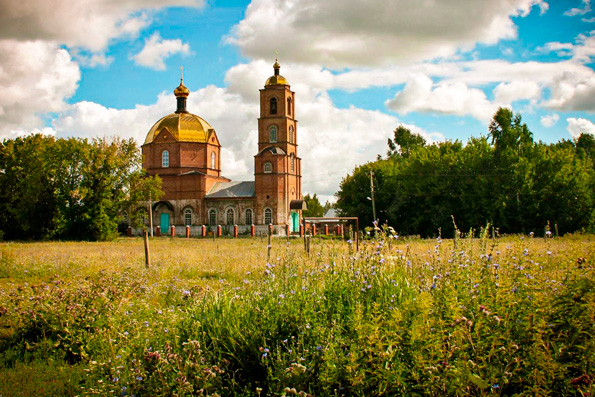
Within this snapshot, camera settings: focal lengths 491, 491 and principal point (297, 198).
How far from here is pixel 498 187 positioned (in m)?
38.8

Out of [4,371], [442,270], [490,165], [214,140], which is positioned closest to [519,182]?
[490,165]

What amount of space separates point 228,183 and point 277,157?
727 cm

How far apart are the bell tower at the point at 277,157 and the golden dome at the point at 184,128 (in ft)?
20.2

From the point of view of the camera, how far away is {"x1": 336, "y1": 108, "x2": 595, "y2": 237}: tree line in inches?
1483

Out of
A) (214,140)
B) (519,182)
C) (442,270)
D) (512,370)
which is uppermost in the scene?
(214,140)

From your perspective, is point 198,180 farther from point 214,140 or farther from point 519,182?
point 519,182

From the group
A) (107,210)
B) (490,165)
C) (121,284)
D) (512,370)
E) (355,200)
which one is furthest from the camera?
(355,200)

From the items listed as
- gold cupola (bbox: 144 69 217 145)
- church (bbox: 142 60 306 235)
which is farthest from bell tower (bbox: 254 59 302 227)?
gold cupola (bbox: 144 69 217 145)

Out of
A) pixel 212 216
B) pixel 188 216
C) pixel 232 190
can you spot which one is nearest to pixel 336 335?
pixel 212 216

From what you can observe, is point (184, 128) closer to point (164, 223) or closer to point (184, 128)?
point (184, 128)

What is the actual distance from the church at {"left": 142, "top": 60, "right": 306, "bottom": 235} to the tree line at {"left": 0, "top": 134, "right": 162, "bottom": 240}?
A: 33.6 ft

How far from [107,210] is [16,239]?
7.65m

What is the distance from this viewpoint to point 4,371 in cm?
566

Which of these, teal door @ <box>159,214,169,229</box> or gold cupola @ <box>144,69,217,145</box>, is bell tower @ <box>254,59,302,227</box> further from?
teal door @ <box>159,214,169,229</box>
